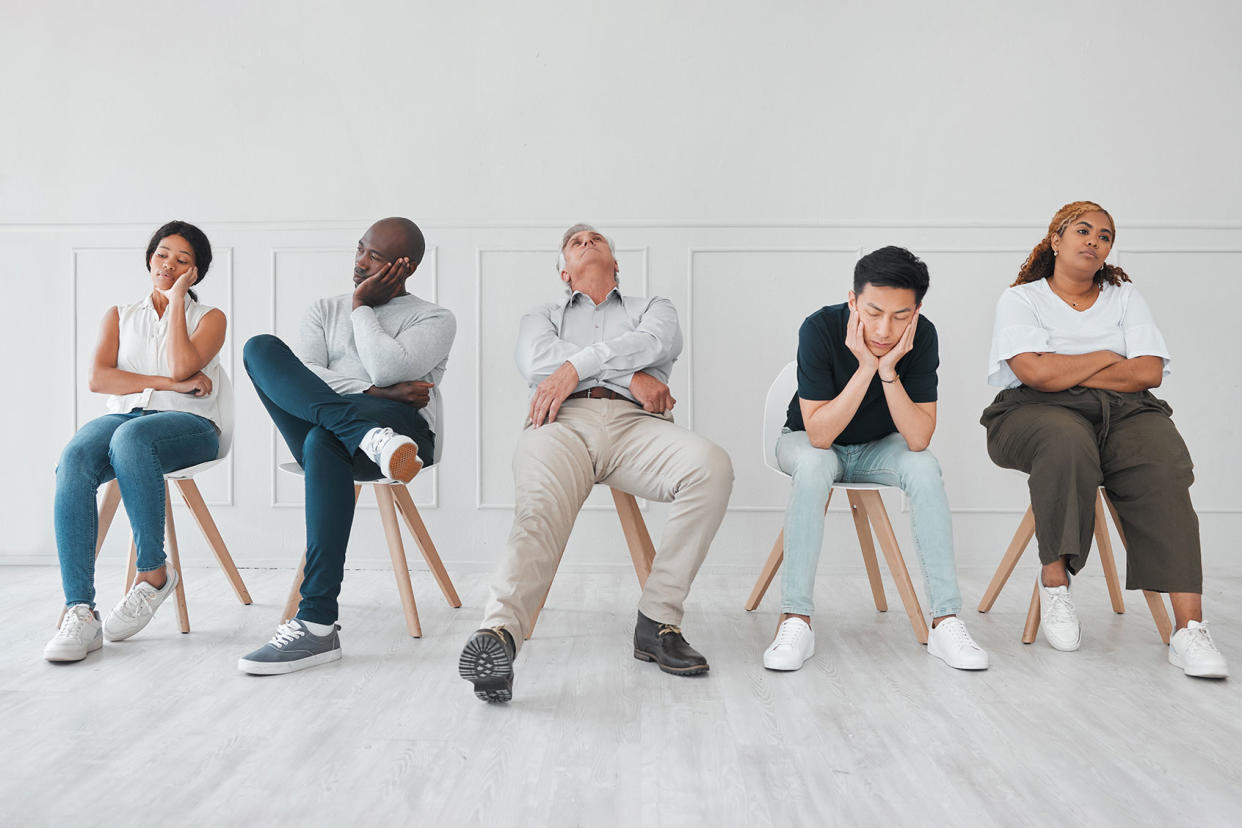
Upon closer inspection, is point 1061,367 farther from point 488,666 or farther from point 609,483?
point 488,666

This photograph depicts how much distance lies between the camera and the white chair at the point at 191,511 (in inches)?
93.4

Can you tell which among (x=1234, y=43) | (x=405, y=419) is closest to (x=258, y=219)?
(x=405, y=419)

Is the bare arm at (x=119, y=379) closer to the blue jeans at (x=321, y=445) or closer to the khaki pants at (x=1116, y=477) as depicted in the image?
the blue jeans at (x=321, y=445)

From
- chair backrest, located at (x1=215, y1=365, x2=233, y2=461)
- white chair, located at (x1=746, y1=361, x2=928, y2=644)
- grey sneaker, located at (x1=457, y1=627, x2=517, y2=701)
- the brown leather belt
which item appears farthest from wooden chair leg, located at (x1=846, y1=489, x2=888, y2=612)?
chair backrest, located at (x1=215, y1=365, x2=233, y2=461)

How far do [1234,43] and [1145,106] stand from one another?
1.32 feet

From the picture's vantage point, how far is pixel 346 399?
7.17 feet

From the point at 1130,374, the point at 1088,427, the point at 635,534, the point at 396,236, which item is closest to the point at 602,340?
the point at 635,534

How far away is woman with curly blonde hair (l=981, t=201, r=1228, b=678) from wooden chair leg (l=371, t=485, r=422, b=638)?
5.47ft

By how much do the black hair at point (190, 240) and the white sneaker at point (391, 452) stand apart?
94 centimetres

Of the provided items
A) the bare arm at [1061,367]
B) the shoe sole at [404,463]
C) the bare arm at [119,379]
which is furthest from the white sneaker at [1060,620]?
the bare arm at [119,379]

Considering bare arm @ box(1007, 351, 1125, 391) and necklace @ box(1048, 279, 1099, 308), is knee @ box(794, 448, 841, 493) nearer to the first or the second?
bare arm @ box(1007, 351, 1125, 391)

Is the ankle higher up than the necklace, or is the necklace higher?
the necklace

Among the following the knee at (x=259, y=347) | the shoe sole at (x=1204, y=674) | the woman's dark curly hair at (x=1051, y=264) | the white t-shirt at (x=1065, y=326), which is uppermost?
the woman's dark curly hair at (x=1051, y=264)

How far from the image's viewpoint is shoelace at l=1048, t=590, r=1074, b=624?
2.24 meters
